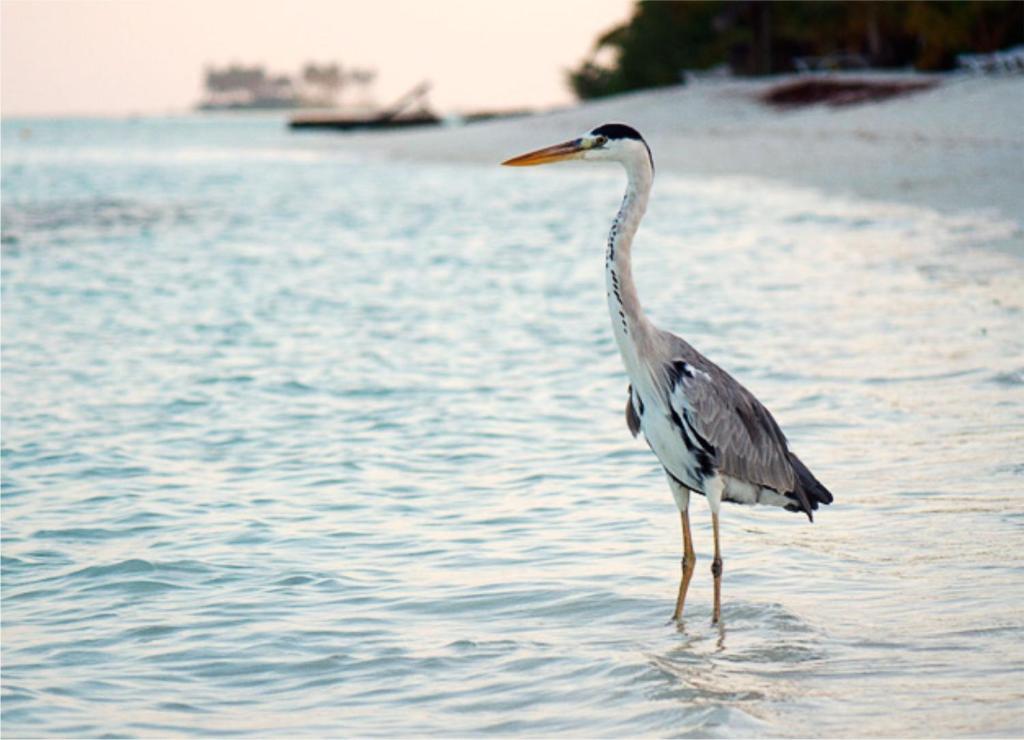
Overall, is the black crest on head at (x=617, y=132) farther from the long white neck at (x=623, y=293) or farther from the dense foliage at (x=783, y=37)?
the dense foliage at (x=783, y=37)

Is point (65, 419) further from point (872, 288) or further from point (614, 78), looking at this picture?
point (614, 78)

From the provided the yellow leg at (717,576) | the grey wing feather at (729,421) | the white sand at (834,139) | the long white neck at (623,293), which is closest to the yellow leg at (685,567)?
the yellow leg at (717,576)

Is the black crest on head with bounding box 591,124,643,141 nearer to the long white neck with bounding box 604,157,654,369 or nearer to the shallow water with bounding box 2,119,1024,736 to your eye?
the long white neck with bounding box 604,157,654,369

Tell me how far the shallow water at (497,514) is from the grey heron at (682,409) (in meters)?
0.46

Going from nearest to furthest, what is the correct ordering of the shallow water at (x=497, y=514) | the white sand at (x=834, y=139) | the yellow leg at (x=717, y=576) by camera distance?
the shallow water at (x=497, y=514)
the yellow leg at (x=717, y=576)
the white sand at (x=834, y=139)

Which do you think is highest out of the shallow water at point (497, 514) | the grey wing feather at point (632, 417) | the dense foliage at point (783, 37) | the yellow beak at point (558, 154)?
the dense foliage at point (783, 37)

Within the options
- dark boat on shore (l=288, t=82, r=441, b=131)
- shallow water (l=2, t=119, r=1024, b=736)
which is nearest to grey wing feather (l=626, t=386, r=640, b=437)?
shallow water (l=2, t=119, r=1024, b=736)

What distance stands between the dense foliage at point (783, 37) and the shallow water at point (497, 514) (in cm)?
2807

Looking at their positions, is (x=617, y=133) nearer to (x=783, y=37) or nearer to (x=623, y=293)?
(x=623, y=293)

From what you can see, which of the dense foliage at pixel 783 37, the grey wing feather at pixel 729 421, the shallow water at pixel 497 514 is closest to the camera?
the shallow water at pixel 497 514

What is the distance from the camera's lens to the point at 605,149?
6148mm

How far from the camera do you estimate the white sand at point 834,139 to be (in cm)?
2302

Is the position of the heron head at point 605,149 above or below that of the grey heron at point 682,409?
above

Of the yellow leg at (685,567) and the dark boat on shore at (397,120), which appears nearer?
the yellow leg at (685,567)
